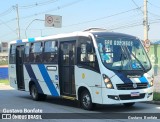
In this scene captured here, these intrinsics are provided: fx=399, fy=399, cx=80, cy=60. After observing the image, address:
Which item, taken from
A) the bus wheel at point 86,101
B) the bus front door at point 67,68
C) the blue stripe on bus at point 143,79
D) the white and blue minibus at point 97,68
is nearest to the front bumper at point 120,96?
the white and blue minibus at point 97,68

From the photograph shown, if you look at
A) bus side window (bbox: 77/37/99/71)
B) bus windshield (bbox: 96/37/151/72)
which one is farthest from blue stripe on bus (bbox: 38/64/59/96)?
bus windshield (bbox: 96/37/151/72)

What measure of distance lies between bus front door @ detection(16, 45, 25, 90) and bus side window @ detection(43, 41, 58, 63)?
2964 millimetres

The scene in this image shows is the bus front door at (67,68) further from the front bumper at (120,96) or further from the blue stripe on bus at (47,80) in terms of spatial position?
the front bumper at (120,96)

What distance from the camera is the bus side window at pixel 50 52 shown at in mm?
16344

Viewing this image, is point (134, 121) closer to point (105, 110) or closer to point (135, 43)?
point (105, 110)

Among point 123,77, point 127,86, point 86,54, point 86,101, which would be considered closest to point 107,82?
point 123,77

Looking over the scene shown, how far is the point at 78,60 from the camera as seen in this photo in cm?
1449

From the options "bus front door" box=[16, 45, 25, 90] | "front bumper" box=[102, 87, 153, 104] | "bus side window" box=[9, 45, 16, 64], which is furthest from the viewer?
"bus side window" box=[9, 45, 16, 64]

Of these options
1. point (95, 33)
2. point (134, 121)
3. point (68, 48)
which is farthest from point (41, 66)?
point (134, 121)

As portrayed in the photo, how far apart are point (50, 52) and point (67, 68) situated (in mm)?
1749

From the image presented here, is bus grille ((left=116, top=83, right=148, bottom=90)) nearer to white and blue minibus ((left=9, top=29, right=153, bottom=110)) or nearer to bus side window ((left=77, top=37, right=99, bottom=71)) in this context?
white and blue minibus ((left=9, top=29, right=153, bottom=110))

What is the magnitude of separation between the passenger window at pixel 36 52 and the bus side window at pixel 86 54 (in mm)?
3700

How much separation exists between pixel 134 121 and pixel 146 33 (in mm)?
21615

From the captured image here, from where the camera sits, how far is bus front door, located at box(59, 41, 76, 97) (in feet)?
49.2
